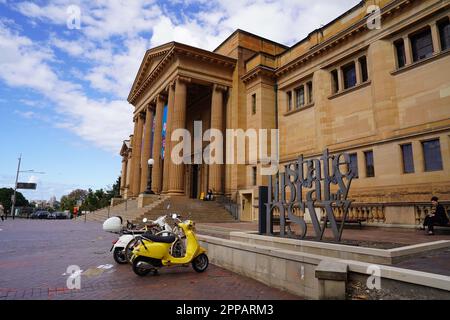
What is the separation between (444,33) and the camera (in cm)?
1480

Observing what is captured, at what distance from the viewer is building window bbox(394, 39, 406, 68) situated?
652 inches

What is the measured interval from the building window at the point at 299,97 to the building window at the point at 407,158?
9.62 m

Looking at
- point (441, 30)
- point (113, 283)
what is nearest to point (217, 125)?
point (441, 30)

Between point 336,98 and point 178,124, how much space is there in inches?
507

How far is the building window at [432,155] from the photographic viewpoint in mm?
14062

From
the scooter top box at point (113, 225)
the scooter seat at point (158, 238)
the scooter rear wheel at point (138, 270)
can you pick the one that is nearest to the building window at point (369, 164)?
the scooter seat at point (158, 238)

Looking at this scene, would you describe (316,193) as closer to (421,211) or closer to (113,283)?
(113,283)

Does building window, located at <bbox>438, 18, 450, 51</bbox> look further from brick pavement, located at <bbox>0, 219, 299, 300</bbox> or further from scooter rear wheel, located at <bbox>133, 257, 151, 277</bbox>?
scooter rear wheel, located at <bbox>133, 257, 151, 277</bbox>

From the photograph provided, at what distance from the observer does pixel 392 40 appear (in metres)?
16.8

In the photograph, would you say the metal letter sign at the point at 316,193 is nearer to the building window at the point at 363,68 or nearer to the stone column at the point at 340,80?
the building window at the point at 363,68
